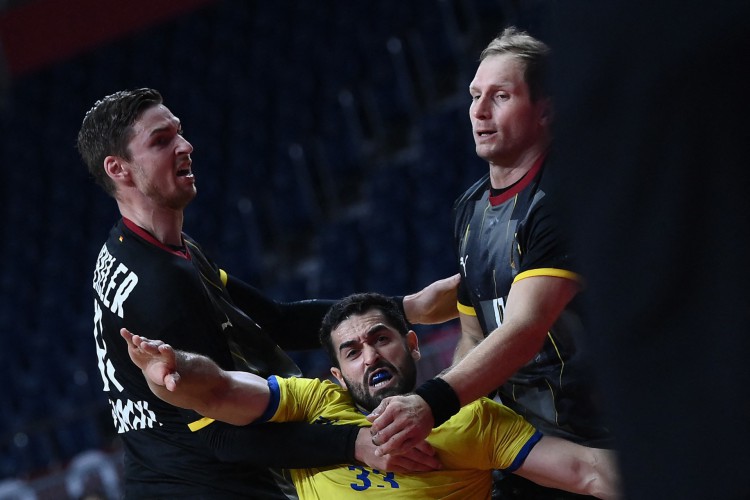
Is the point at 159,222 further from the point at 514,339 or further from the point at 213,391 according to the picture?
the point at 514,339

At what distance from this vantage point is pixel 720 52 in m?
0.84

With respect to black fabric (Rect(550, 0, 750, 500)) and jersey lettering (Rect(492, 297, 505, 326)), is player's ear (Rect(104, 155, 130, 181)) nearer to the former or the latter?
jersey lettering (Rect(492, 297, 505, 326))

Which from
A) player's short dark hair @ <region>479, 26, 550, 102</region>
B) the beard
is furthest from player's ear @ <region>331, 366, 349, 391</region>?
player's short dark hair @ <region>479, 26, 550, 102</region>

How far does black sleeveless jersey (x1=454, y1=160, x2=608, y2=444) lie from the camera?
3102 mm

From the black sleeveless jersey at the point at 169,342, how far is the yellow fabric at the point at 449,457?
0.29 meters

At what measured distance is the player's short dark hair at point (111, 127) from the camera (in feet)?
12.0

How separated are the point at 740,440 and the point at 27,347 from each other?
41.1 feet

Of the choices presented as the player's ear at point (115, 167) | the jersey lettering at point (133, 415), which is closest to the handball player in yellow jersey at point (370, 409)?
the jersey lettering at point (133, 415)

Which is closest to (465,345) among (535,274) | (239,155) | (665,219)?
(535,274)

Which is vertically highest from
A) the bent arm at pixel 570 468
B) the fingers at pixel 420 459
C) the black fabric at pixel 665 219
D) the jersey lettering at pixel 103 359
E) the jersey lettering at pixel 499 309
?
the black fabric at pixel 665 219

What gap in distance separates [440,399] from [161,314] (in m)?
1.06

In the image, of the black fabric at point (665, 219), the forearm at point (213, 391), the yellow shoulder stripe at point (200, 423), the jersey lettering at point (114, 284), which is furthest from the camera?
the jersey lettering at point (114, 284)

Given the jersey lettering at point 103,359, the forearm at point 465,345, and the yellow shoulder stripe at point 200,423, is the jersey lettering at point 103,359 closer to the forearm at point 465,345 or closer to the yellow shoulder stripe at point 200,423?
the yellow shoulder stripe at point 200,423

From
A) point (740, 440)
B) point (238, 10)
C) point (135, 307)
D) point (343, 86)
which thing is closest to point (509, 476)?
point (135, 307)
